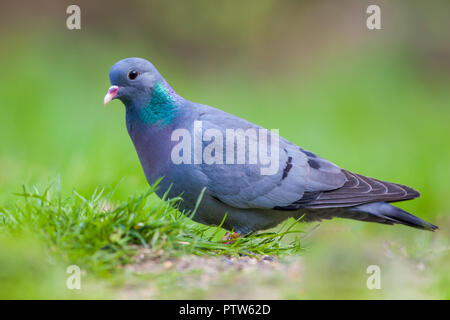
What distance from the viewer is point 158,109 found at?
4422mm

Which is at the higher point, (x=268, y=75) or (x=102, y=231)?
(x=268, y=75)

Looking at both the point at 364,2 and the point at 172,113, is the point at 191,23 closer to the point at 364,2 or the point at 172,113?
the point at 364,2

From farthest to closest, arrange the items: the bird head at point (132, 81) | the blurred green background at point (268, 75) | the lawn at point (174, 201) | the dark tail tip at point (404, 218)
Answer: the blurred green background at point (268, 75) < the dark tail tip at point (404, 218) < the bird head at point (132, 81) < the lawn at point (174, 201)

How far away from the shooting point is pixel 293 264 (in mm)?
3662

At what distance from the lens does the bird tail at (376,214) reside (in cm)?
453

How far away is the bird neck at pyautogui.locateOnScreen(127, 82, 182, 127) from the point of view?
438cm

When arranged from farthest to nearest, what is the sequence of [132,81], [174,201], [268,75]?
1. [268,75]
2. [132,81]
3. [174,201]

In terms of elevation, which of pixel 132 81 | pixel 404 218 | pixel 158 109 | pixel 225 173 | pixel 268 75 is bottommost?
pixel 404 218

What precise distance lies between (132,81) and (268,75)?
8949mm

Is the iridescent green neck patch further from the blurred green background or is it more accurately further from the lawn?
the blurred green background

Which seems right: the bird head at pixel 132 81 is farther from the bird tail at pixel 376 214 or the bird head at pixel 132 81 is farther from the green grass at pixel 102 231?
the bird tail at pixel 376 214

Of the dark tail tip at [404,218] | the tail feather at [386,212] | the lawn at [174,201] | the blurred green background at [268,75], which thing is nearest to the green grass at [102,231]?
the lawn at [174,201]

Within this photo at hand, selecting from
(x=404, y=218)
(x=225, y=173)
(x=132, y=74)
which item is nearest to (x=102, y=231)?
(x=225, y=173)

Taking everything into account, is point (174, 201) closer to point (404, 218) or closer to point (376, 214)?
point (376, 214)
